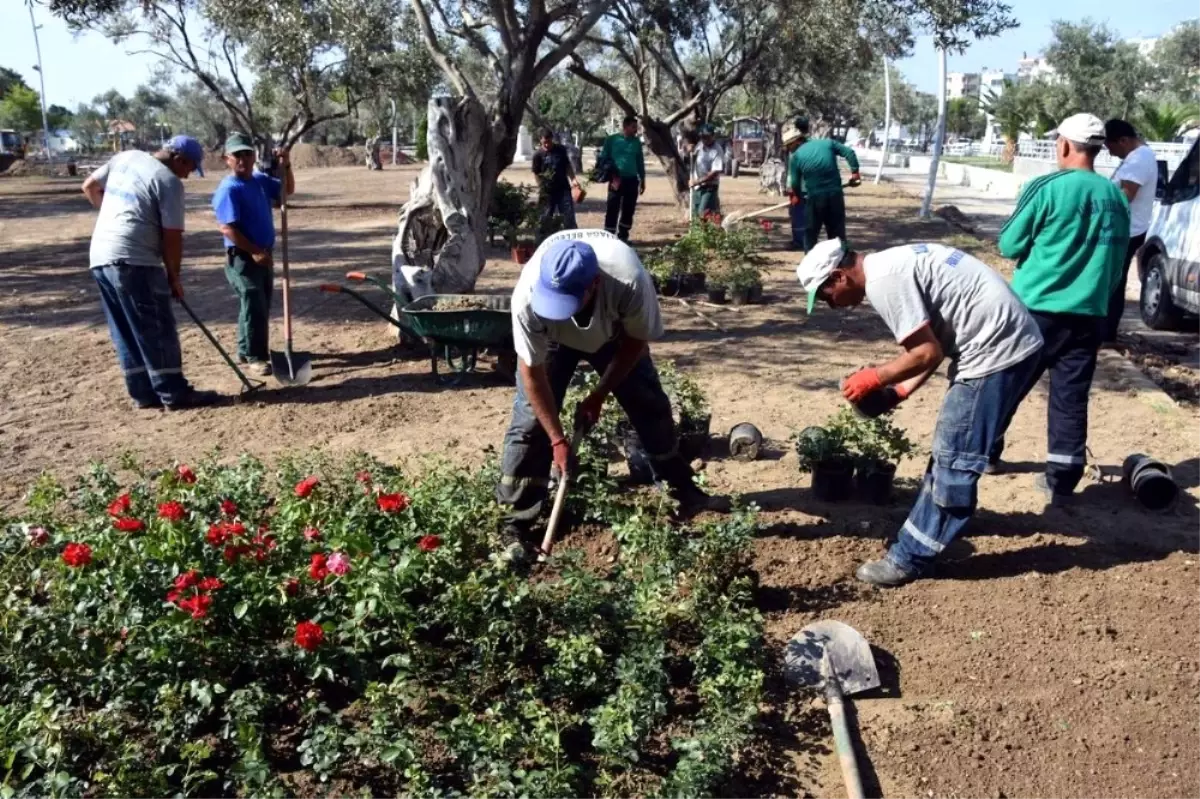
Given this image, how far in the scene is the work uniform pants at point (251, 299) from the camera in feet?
23.6

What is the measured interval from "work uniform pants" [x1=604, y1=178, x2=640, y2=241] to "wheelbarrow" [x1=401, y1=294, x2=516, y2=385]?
246 inches

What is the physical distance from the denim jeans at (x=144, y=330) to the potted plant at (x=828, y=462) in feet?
14.1

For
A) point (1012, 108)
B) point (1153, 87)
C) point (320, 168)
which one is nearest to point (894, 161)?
point (1012, 108)

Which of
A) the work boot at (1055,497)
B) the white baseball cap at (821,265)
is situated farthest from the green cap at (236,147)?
the work boot at (1055,497)

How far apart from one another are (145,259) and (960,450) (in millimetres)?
5220

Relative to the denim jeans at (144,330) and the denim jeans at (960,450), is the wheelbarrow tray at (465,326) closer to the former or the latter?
the denim jeans at (144,330)

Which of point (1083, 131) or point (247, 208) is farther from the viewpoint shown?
point (247, 208)

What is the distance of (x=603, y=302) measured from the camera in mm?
3975

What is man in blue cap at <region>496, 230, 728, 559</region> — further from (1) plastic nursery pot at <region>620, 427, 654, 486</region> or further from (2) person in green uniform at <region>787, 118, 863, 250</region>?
(2) person in green uniform at <region>787, 118, 863, 250</region>

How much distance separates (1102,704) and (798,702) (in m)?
1.08

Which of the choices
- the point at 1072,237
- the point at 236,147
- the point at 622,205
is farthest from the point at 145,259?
the point at 622,205

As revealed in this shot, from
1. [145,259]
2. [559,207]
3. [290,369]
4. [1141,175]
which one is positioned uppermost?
[1141,175]

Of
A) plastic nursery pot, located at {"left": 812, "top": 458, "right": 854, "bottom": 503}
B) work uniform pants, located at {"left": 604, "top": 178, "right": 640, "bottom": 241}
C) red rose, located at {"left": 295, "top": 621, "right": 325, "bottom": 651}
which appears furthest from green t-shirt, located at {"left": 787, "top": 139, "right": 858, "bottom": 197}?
red rose, located at {"left": 295, "top": 621, "right": 325, "bottom": 651}

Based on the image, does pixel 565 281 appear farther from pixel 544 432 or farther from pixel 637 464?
pixel 637 464
